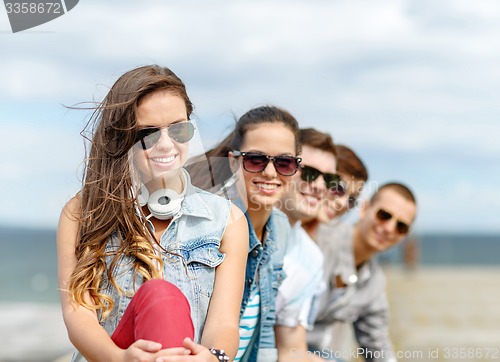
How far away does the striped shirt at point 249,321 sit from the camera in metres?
2.98

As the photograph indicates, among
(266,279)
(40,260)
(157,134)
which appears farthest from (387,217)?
(40,260)

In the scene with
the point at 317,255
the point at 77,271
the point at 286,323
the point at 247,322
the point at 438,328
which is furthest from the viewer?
the point at 438,328

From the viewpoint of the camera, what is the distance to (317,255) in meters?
3.52

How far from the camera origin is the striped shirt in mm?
2984

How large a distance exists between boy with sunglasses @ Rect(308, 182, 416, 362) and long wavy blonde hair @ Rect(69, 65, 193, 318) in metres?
1.69

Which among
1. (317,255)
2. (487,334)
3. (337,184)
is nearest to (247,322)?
(317,255)

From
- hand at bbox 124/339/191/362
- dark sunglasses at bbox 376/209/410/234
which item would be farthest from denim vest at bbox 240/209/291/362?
dark sunglasses at bbox 376/209/410/234

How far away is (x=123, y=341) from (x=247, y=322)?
72 cm

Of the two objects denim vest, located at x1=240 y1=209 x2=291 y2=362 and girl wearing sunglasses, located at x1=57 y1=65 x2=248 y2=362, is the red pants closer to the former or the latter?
girl wearing sunglasses, located at x1=57 y1=65 x2=248 y2=362

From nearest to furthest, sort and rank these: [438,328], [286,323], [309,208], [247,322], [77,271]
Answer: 1. [77,271]
2. [247,322]
3. [286,323]
4. [309,208]
5. [438,328]

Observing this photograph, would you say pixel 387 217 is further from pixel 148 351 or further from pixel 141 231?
pixel 148 351

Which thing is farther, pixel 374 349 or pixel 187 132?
pixel 374 349

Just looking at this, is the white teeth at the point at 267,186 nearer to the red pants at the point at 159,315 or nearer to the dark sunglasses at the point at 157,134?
the dark sunglasses at the point at 157,134

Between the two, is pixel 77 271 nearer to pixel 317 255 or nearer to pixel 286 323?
pixel 286 323
